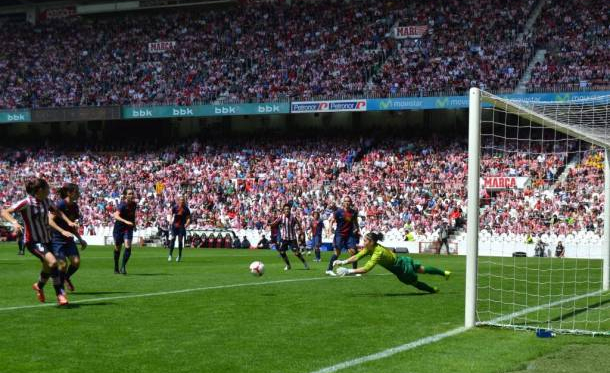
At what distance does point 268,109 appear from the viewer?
167 feet

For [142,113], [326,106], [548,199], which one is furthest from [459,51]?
[142,113]

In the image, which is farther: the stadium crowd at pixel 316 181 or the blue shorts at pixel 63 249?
the stadium crowd at pixel 316 181

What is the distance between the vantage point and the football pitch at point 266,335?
8211mm

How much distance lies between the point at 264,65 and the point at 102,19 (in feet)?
61.3

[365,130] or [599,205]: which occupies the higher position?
[365,130]

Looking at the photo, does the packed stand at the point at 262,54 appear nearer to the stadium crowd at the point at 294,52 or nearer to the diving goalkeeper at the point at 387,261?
the stadium crowd at the point at 294,52

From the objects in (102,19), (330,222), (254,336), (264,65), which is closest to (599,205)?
(330,222)

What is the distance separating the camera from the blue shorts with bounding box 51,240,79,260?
46.6 feet

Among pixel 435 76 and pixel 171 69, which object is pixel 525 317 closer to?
pixel 435 76

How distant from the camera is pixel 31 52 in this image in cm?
6481

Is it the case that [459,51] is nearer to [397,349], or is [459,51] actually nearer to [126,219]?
[126,219]

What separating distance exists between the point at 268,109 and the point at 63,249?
120ft

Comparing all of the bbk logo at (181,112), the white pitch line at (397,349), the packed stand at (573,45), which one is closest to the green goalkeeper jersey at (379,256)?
the white pitch line at (397,349)

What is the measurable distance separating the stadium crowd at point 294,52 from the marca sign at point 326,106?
2.59 feet
